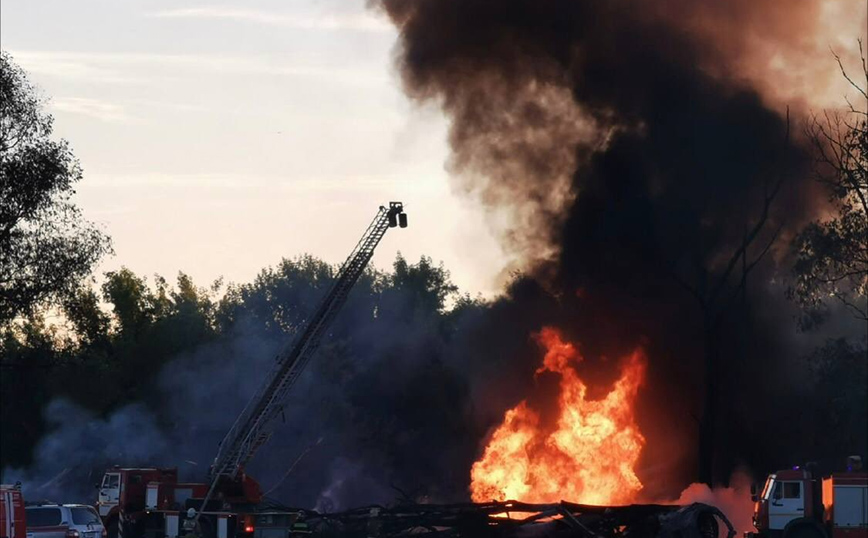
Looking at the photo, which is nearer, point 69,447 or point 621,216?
point 621,216

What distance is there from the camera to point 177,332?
82.2 meters

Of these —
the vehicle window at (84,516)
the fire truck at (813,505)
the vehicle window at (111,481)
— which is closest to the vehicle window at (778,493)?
the fire truck at (813,505)

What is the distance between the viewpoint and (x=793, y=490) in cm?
4700

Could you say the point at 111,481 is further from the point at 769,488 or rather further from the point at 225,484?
the point at 769,488

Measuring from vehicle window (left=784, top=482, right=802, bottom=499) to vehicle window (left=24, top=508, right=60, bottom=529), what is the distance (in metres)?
22.6

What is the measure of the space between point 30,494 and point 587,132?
30.0m

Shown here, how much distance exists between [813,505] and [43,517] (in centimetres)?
2370

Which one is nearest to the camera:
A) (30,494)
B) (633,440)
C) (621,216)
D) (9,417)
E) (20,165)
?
(20,165)

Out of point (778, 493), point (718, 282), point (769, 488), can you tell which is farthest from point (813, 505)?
point (718, 282)

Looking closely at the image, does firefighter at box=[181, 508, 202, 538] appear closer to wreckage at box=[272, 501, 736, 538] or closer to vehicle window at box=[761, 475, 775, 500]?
wreckage at box=[272, 501, 736, 538]

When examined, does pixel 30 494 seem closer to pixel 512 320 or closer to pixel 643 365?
pixel 512 320

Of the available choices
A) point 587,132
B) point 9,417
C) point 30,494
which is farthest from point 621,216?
point 9,417

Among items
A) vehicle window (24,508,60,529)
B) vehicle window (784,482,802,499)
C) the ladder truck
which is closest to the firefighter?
the ladder truck

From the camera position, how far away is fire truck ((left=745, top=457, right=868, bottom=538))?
45.1 metres
